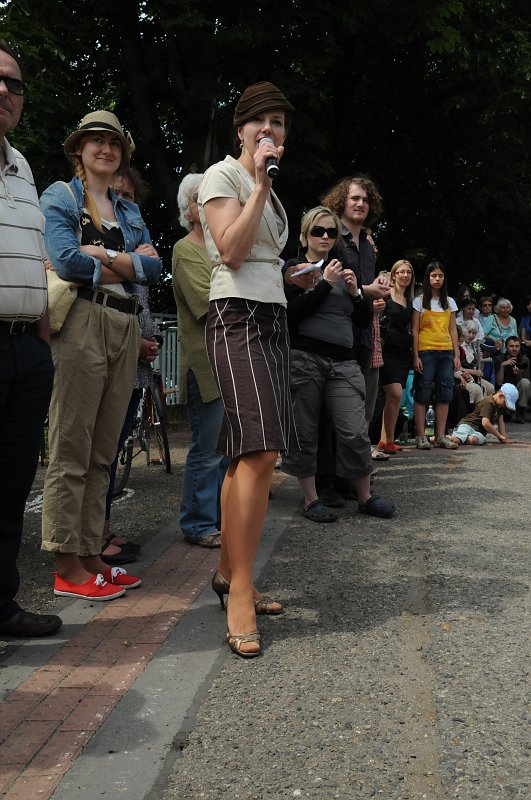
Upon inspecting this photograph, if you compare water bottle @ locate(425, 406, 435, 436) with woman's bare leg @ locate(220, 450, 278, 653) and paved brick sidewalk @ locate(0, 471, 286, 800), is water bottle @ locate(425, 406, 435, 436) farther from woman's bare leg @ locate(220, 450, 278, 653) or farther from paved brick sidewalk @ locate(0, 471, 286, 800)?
woman's bare leg @ locate(220, 450, 278, 653)

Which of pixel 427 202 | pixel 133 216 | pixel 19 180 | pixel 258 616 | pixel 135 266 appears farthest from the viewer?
pixel 427 202

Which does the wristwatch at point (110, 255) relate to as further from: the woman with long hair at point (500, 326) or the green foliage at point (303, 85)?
the woman with long hair at point (500, 326)

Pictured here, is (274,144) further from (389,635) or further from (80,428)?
(389,635)

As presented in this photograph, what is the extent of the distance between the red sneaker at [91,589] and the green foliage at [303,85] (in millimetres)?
7657

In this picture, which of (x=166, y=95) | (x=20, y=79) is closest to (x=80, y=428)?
(x=20, y=79)

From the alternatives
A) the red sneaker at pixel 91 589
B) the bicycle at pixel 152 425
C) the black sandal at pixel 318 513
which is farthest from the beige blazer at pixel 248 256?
the bicycle at pixel 152 425

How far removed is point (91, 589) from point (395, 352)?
20.5 ft

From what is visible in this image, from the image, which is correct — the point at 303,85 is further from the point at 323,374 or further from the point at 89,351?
the point at 89,351

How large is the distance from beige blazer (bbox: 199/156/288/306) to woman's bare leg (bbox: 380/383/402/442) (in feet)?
19.7

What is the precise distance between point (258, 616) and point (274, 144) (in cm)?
197

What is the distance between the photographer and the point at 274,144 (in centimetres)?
389

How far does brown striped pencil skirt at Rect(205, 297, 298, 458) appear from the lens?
388cm

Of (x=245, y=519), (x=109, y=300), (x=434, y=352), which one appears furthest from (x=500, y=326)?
(x=245, y=519)

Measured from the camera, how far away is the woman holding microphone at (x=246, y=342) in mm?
3850
